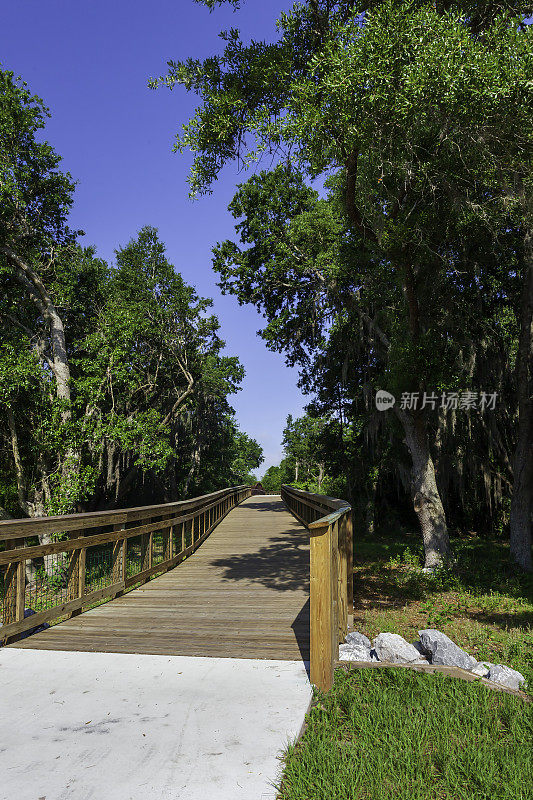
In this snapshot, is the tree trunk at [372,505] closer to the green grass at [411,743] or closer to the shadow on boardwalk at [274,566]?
the shadow on boardwalk at [274,566]

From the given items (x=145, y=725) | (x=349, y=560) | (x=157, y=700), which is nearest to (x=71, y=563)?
(x=157, y=700)

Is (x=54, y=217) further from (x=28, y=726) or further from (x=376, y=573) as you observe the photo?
(x=28, y=726)

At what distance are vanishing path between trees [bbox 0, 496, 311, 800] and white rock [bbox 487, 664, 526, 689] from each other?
1.49m

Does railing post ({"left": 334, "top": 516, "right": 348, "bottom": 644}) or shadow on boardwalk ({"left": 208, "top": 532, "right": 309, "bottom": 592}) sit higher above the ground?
railing post ({"left": 334, "top": 516, "right": 348, "bottom": 644})

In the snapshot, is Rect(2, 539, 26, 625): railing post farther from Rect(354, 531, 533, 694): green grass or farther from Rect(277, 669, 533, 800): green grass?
Rect(354, 531, 533, 694): green grass

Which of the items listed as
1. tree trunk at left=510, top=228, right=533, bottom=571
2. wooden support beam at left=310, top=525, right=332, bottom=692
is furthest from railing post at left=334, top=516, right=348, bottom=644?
tree trunk at left=510, top=228, right=533, bottom=571

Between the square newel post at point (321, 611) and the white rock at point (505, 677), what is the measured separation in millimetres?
1420

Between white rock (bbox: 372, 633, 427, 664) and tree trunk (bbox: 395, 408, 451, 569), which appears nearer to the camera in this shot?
white rock (bbox: 372, 633, 427, 664)

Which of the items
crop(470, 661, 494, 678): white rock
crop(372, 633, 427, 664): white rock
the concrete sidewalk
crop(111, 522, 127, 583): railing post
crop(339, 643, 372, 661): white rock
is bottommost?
crop(470, 661, 494, 678): white rock

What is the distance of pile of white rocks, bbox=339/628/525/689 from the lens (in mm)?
3984

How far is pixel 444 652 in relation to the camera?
4449 mm

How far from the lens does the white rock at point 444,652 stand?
4305 millimetres

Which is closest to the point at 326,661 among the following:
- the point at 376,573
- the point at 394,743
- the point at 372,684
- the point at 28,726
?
the point at 372,684

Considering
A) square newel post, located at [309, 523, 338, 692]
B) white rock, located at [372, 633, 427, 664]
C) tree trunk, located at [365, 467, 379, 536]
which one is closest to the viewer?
square newel post, located at [309, 523, 338, 692]
